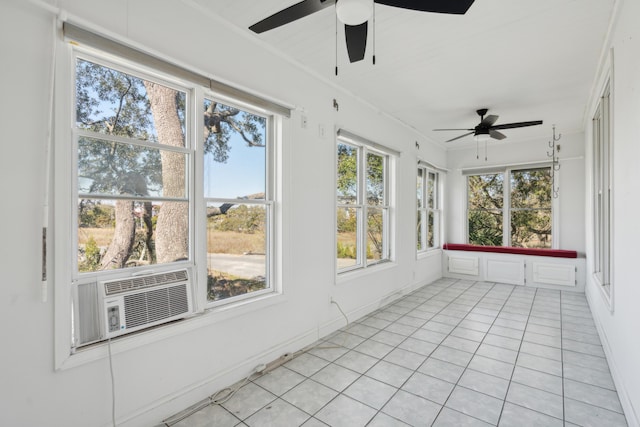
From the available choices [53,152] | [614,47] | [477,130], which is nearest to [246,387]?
[53,152]

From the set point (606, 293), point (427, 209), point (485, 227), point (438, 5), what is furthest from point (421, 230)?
point (438, 5)

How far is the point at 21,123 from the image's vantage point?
4.85ft

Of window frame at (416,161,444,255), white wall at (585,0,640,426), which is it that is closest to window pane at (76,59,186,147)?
white wall at (585,0,640,426)

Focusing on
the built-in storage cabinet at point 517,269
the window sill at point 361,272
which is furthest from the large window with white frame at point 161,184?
the built-in storage cabinet at point 517,269

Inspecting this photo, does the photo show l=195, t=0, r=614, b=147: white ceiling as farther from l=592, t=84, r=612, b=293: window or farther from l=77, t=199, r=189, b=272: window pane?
l=77, t=199, r=189, b=272: window pane

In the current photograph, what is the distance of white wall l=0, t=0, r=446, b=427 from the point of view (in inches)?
57.6

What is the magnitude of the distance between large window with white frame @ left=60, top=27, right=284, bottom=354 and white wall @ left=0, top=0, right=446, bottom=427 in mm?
128

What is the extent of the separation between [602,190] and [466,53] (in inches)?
85.1

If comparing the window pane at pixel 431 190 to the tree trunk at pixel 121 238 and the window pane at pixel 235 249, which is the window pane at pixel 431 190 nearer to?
the window pane at pixel 235 249

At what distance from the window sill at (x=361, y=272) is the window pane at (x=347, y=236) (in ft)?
0.36

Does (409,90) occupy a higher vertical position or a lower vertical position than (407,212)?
higher

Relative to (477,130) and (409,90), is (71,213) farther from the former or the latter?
(477,130)

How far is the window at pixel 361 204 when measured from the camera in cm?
376

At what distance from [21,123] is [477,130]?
184 inches
